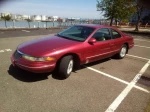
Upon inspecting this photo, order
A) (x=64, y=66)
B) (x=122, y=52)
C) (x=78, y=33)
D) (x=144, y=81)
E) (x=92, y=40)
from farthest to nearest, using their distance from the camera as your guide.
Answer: (x=122, y=52) → (x=78, y=33) → (x=92, y=40) → (x=144, y=81) → (x=64, y=66)

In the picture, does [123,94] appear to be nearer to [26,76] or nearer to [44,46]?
[44,46]

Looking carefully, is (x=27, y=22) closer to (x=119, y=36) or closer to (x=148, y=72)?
(x=119, y=36)

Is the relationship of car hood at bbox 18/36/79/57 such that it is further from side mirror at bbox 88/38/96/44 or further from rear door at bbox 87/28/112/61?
rear door at bbox 87/28/112/61

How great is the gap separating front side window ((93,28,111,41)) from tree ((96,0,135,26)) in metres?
16.7

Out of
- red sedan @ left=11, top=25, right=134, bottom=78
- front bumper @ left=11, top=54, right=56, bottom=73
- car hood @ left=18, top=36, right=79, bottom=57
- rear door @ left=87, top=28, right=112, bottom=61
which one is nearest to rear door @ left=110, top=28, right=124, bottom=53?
red sedan @ left=11, top=25, right=134, bottom=78

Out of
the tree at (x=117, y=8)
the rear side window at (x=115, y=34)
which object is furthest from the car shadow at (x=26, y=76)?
the tree at (x=117, y=8)

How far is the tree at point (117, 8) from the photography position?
20906 millimetres

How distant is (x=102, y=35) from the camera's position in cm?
548

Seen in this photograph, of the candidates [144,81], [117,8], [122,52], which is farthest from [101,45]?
[117,8]

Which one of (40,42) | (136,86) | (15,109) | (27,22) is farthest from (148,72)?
(27,22)

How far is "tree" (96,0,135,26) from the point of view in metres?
20.9

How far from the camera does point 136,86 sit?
13.9 feet

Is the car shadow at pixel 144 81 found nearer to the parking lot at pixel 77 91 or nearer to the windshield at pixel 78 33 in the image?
the parking lot at pixel 77 91

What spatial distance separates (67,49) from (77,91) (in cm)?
115
